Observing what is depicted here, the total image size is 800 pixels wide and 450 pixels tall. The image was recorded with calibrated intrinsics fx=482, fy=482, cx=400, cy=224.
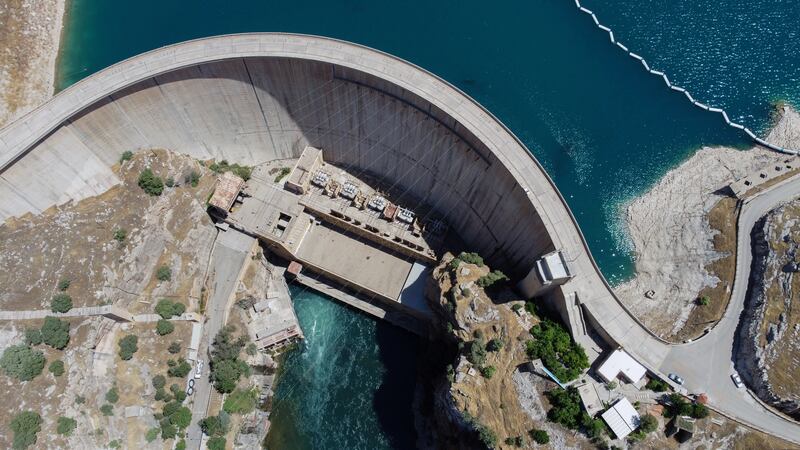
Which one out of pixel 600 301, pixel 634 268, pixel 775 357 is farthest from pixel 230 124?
pixel 775 357

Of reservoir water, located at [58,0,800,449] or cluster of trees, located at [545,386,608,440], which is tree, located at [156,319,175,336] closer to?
reservoir water, located at [58,0,800,449]

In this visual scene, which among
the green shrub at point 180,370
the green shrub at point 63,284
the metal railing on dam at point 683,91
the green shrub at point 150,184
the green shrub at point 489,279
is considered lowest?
the green shrub at point 180,370

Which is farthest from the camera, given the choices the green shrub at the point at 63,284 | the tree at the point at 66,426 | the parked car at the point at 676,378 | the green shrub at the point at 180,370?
the green shrub at the point at 63,284

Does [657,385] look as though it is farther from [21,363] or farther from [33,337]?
[21,363]

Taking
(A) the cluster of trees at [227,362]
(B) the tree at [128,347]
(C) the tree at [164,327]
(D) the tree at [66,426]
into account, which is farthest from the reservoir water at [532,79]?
(D) the tree at [66,426]

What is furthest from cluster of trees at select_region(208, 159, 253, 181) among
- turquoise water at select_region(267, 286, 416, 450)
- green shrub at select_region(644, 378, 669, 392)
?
green shrub at select_region(644, 378, 669, 392)

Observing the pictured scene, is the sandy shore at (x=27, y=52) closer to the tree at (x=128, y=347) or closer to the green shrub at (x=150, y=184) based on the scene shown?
the green shrub at (x=150, y=184)
